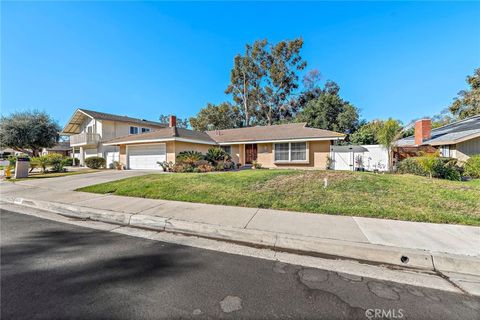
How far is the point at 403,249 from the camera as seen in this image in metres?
3.36

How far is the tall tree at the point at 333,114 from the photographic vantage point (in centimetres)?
2473

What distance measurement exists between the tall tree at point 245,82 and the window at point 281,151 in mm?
18992

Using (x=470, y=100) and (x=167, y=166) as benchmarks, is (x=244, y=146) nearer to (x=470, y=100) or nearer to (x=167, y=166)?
(x=167, y=166)

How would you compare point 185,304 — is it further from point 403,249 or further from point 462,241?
point 462,241

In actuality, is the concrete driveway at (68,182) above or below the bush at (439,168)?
below

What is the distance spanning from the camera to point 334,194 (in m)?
6.51

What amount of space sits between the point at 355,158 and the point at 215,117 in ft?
81.4

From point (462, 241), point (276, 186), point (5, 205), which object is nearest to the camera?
point (462, 241)

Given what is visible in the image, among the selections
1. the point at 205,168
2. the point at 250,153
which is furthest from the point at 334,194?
the point at 250,153

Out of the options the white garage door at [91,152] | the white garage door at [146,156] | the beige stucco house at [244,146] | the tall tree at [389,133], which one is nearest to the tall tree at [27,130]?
the white garage door at [91,152]

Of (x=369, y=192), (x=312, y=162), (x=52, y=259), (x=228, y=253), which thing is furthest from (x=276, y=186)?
(x=312, y=162)

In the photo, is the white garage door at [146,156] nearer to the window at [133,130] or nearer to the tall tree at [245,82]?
the window at [133,130]

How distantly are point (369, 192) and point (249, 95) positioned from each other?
1246 inches

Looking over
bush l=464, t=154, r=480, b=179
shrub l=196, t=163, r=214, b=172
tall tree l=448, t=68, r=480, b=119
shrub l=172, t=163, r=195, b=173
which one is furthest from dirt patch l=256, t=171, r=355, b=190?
tall tree l=448, t=68, r=480, b=119
